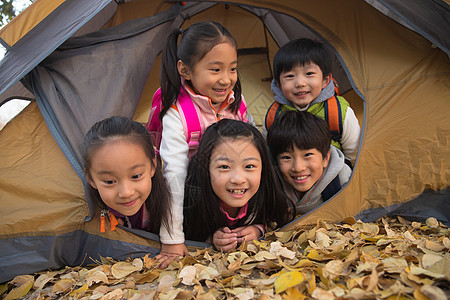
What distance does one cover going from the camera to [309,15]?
7.76ft

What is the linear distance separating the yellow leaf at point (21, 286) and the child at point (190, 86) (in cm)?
57

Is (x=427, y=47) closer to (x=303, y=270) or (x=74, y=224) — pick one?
Answer: (x=303, y=270)

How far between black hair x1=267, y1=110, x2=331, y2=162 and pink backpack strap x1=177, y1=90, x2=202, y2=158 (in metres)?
0.39

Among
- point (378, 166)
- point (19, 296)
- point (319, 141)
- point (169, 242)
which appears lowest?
point (19, 296)

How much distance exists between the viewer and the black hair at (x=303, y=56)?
2.31 metres

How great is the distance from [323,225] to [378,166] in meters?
0.52

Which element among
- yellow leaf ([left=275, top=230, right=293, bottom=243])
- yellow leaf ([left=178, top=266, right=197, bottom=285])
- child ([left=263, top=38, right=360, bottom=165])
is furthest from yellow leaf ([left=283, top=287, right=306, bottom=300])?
child ([left=263, top=38, right=360, bottom=165])

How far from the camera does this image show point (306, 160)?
202 centimetres

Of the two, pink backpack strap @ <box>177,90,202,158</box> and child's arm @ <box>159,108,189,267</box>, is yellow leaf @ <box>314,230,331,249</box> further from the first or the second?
pink backpack strap @ <box>177,90,202,158</box>

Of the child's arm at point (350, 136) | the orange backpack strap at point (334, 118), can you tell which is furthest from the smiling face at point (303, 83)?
the child's arm at point (350, 136)

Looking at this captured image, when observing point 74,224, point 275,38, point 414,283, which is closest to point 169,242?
point 74,224

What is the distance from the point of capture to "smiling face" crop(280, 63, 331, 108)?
2.32 meters

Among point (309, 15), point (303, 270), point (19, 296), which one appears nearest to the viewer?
point (303, 270)

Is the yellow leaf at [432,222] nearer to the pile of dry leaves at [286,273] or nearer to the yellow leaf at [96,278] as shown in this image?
the pile of dry leaves at [286,273]
